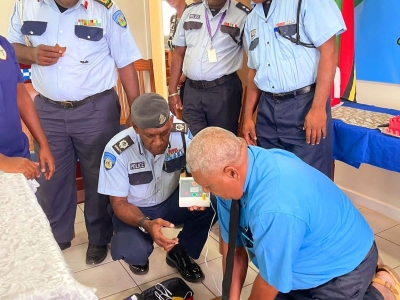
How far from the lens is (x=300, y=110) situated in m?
1.93

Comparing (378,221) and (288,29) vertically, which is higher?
(288,29)

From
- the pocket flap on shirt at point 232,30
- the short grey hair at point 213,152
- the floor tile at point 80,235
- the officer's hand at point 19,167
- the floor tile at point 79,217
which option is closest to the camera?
the short grey hair at point 213,152

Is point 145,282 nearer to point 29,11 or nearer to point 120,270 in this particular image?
point 120,270

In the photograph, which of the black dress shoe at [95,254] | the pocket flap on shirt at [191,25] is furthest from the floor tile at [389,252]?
the pocket flap on shirt at [191,25]

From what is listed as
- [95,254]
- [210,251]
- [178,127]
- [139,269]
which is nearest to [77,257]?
[95,254]

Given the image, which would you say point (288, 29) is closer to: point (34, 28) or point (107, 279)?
point (34, 28)

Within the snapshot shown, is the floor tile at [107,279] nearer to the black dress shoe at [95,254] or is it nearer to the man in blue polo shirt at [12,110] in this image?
the black dress shoe at [95,254]

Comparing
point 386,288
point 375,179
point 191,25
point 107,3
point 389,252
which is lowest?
point 389,252

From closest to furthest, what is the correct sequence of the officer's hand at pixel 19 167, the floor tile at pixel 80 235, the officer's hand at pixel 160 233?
1. the officer's hand at pixel 19 167
2. the officer's hand at pixel 160 233
3. the floor tile at pixel 80 235

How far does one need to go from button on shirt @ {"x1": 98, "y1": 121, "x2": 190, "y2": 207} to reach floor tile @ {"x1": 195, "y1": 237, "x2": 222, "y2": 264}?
44 cm

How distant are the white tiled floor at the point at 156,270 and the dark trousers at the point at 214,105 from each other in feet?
2.24

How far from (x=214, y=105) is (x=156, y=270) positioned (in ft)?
3.22

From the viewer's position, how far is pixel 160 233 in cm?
164

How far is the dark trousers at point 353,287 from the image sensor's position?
1.29 m
